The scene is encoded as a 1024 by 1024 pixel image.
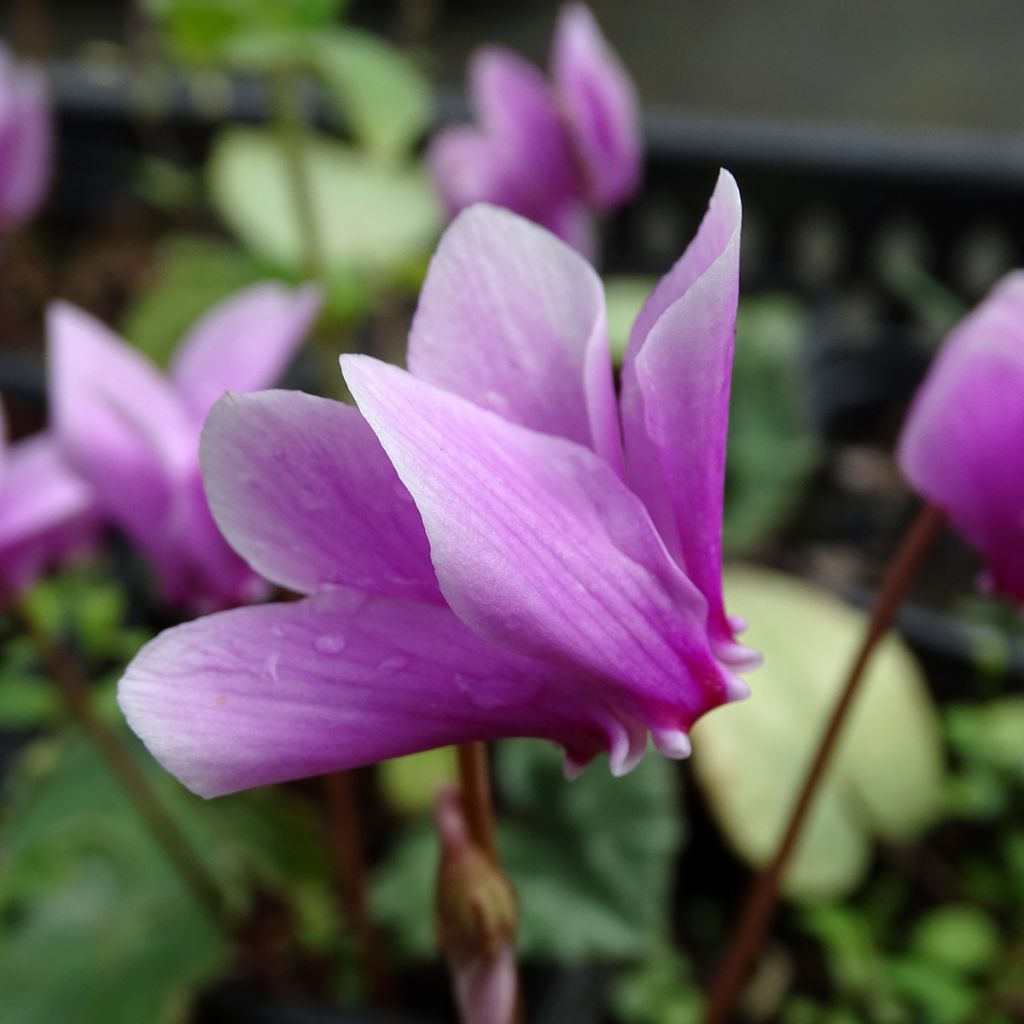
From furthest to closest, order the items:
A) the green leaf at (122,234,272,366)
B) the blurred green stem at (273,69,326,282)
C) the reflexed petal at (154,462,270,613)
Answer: the green leaf at (122,234,272,366), the blurred green stem at (273,69,326,282), the reflexed petal at (154,462,270,613)

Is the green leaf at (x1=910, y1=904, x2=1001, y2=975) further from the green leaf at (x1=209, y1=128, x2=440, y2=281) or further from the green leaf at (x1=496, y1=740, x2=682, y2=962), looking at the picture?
the green leaf at (x1=209, y1=128, x2=440, y2=281)

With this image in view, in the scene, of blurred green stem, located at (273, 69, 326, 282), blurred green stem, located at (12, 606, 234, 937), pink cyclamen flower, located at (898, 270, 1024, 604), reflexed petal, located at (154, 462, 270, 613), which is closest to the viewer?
pink cyclamen flower, located at (898, 270, 1024, 604)

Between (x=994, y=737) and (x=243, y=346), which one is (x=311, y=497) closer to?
(x=243, y=346)

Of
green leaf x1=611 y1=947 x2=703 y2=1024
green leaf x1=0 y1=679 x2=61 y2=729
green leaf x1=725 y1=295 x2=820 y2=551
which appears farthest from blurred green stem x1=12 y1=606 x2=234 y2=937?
green leaf x1=725 y1=295 x2=820 y2=551

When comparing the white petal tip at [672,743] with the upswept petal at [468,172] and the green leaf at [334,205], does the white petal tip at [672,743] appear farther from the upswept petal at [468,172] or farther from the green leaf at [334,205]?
the green leaf at [334,205]

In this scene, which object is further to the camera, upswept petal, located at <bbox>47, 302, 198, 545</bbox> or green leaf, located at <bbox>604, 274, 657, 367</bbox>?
green leaf, located at <bbox>604, 274, 657, 367</bbox>
